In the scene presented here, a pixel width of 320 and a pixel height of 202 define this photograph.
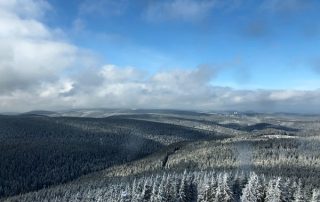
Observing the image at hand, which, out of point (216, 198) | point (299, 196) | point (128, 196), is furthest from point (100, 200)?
point (299, 196)

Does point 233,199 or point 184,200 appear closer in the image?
point 233,199

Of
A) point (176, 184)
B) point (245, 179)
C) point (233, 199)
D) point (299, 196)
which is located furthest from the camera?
point (245, 179)

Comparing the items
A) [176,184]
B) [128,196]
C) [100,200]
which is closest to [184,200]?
[176,184]

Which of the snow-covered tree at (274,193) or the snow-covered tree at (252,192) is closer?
the snow-covered tree at (274,193)

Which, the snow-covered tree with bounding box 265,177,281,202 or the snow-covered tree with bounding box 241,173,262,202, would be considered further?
the snow-covered tree with bounding box 241,173,262,202

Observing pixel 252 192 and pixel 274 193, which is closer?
pixel 274 193

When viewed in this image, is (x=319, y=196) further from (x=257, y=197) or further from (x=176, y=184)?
(x=176, y=184)

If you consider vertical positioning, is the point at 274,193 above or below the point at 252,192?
above

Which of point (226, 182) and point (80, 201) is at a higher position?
point (226, 182)

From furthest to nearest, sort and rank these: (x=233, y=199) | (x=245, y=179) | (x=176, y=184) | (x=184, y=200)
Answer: (x=245, y=179) < (x=176, y=184) < (x=184, y=200) < (x=233, y=199)
